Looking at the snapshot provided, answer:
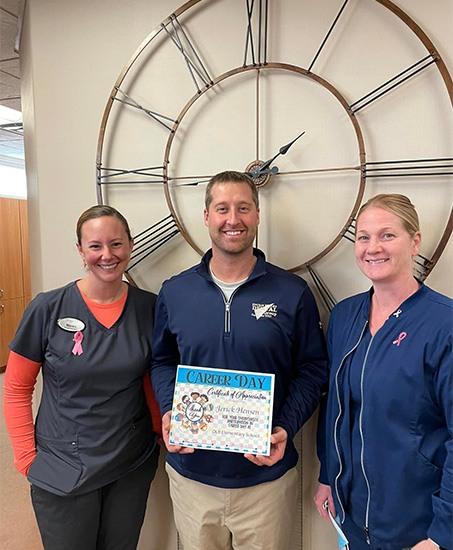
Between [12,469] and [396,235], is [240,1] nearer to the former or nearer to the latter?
[396,235]

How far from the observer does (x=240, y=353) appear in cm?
123

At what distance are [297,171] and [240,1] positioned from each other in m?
0.57

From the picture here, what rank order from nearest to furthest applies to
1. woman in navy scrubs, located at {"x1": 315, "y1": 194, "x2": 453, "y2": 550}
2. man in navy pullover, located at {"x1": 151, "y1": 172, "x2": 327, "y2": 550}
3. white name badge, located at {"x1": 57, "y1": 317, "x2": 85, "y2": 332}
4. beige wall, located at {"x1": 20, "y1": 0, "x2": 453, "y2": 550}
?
woman in navy scrubs, located at {"x1": 315, "y1": 194, "x2": 453, "y2": 550} < man in navy pullover, located at {"x1": 151, "y1": 172, "x2": 327, "y2": 550} < white name badge, located at {"x1": 57, "y1": 317, "x2": 85, "y2": 332} < beige wall, located at {"x1": 20, "y1": 0, "x2": 453, "y2": 550}

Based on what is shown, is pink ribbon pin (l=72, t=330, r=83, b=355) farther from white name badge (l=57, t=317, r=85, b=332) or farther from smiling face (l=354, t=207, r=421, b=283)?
smiling face (l=354, t=207, r=421, b=283)

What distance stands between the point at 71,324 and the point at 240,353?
509 mm

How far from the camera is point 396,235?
3.45 feet

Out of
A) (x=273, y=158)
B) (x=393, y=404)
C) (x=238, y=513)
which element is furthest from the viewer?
(x=273, y=158)

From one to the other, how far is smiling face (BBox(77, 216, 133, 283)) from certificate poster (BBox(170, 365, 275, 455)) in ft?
1.26

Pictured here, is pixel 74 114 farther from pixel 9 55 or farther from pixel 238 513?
pixel 238 513

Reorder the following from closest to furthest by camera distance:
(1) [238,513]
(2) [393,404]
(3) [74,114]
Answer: (2) [393,404] < (1) [238,513] < (3) [74,114]

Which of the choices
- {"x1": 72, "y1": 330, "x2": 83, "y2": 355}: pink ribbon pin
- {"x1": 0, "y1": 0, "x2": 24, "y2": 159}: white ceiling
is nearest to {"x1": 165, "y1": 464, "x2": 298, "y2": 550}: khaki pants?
{"x1": 72, "y1": 330, "x2": 83, "y2": 355}: pink ribbon pin

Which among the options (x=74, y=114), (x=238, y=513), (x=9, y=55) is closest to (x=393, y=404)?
(x=238, y=513)

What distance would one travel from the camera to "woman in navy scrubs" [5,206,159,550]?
52.3 inches

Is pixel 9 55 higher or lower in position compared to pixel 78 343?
higher
